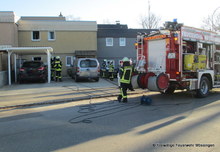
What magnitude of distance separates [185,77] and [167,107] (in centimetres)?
195

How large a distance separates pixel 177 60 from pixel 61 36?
17.8 meters

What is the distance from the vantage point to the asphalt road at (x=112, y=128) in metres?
4.24

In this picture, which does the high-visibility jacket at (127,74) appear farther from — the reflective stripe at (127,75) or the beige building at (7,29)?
the beige building at (7,29)

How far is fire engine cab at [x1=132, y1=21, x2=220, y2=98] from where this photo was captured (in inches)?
350

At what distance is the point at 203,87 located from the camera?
392 inches

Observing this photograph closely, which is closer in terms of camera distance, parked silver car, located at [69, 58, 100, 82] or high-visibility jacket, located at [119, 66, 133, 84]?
high-visibility jacket, located at [119, 66, 133, 84]

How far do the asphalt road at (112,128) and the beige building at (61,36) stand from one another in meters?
16.6

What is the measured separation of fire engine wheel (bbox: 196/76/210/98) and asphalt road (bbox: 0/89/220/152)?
1575mm

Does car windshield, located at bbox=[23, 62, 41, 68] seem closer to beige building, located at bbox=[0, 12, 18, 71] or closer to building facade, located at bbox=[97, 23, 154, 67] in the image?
beige building, located at bbox=[0, 12, 18, 71]

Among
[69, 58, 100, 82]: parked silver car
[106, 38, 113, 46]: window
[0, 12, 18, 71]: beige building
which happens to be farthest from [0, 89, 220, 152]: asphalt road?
[106, 38, 113, 46]: window

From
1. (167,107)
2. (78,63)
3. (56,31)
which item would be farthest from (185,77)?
(56,31)

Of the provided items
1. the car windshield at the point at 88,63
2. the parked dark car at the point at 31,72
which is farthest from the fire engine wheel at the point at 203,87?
the parked dark car at the point at 31,72

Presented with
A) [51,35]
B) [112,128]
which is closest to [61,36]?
[51,35]

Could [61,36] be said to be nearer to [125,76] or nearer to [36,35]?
[36,35]
